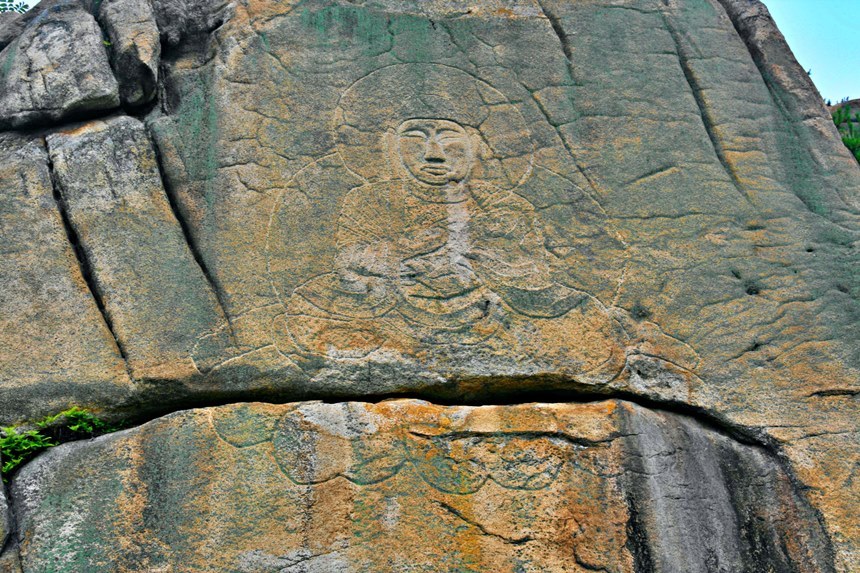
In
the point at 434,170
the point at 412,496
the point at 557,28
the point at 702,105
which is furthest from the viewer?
the point at 557,28

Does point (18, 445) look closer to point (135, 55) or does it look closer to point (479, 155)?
point (135, 55)

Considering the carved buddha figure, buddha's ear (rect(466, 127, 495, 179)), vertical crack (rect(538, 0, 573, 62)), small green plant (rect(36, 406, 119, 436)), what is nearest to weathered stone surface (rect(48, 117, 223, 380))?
small green plant (rect(36, 406, 119, 436))

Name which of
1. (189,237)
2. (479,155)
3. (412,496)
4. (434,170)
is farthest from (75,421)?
(479,155)

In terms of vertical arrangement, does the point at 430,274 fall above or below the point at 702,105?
below

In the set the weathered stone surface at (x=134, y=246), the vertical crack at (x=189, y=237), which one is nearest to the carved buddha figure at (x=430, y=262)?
the vertical crack at (x=189, y=237)

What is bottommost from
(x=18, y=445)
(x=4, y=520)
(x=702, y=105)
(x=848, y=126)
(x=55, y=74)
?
(x=4, y=520)

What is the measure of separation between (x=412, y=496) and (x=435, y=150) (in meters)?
1.88

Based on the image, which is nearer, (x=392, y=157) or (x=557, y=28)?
(x=392, y=157)

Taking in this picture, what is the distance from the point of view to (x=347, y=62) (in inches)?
224

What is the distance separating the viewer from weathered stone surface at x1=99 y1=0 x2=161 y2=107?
18.2 feet

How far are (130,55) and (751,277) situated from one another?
11.4ft

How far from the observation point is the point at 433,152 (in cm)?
546

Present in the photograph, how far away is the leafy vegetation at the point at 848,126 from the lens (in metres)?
7.27

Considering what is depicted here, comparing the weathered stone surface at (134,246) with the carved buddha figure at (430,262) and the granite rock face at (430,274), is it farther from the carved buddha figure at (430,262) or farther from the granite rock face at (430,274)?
the carved buddha figure at (430,262)
